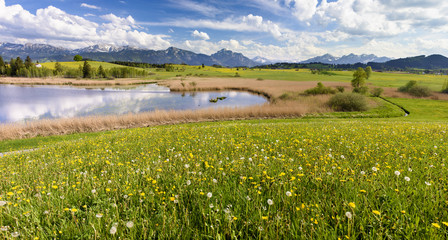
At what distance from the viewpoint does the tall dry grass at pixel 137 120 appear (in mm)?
20955

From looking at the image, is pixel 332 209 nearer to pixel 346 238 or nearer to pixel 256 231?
pixel 346 238

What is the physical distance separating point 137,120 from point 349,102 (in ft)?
121

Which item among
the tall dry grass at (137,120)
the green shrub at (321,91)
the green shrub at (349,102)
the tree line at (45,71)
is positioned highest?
the tree line at (45,71)

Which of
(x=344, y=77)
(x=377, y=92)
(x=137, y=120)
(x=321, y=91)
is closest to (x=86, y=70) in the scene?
(x=137, y=120)

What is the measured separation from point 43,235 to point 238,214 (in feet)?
8.89

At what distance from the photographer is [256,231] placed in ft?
8.75

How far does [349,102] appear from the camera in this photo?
36500 millimetres

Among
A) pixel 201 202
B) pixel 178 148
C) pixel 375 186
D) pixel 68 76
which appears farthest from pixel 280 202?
pixel 68 76

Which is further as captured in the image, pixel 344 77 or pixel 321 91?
pixel 344 77

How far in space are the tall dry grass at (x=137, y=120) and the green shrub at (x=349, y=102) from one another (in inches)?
84.9

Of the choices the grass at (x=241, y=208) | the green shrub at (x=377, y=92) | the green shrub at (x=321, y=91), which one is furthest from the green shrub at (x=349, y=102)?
the grass at (x=241, y=208)

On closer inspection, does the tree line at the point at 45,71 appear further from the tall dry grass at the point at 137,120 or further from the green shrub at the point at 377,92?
the green shrub at the point at 377,92

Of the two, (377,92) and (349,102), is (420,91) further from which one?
(349,102)

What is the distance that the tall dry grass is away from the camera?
68.7 feet
